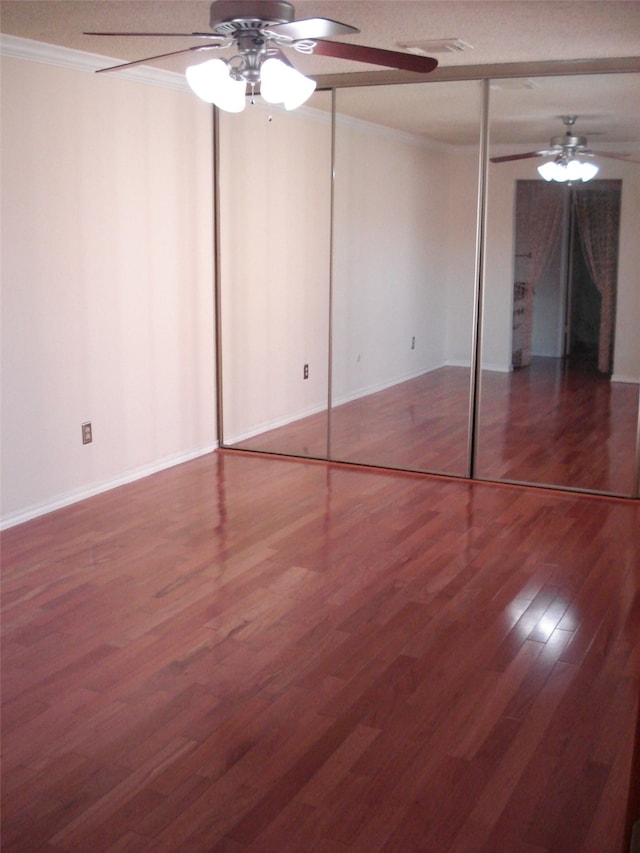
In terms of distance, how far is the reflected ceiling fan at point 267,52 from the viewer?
3.10m

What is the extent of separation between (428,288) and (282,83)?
2581 millimetres

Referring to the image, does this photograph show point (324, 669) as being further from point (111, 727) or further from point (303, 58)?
point (303, 58)

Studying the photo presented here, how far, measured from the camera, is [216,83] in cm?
334

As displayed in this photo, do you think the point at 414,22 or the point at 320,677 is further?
the point at 414,22

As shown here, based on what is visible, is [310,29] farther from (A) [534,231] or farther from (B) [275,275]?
(B) [275,275]

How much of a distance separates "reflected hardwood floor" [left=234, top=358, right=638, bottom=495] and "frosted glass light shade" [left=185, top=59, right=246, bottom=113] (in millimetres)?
2641

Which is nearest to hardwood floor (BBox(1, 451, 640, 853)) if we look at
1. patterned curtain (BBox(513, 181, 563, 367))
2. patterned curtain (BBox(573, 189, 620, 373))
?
patterned curtain (BBox(573, 189, 620, 373))

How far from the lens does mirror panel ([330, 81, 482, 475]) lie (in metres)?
Result: 5.49

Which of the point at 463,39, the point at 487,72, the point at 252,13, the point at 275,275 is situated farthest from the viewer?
the point at 275,275

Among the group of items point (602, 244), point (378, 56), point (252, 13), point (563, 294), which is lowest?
point (563, 294)

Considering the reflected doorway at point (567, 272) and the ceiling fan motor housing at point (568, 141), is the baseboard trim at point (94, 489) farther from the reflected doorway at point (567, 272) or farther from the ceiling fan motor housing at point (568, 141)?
the ceiling fan motor housing at point (568, 141)

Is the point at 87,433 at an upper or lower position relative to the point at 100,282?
lower

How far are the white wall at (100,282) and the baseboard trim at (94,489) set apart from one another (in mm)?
10

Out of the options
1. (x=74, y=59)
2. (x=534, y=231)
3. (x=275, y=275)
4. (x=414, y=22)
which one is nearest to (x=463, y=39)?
(x=414, y=22)
